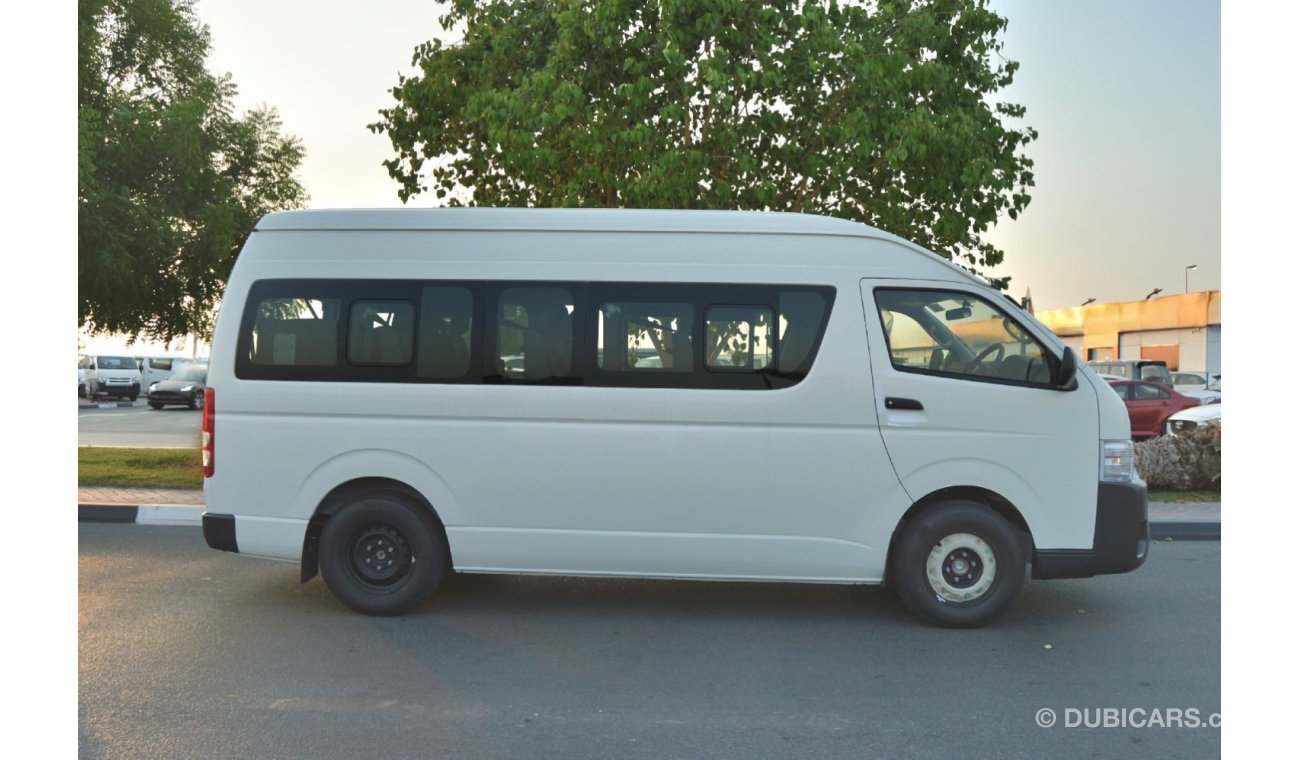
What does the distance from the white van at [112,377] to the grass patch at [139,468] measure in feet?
91.3

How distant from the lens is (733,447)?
6789 millimetres

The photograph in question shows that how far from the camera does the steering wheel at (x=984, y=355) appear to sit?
6.80 m

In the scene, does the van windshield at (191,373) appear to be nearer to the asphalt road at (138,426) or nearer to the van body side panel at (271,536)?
the asphalt road at (138,426)

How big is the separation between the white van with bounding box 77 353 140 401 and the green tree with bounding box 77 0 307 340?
85.2ft

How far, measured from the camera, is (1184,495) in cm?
1320

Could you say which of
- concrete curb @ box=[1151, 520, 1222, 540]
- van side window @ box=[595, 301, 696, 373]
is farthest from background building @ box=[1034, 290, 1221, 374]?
van side window @ box=[595, 301, 696, 373]

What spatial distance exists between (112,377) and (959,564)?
4367cm

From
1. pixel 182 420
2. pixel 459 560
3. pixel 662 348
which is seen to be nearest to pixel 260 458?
pixel 459 560

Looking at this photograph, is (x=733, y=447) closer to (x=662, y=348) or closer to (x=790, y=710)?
(x=662, y=348)

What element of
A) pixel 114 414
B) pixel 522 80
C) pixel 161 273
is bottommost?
pixel 114 414

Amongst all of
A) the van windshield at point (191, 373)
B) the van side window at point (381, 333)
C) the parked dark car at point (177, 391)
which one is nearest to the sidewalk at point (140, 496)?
the van side window at point (381, 333)

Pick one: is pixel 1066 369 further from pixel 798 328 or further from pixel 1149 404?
pixel 1149 404

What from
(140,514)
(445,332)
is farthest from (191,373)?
(445,332)

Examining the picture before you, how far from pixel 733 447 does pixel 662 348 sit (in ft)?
2.36
